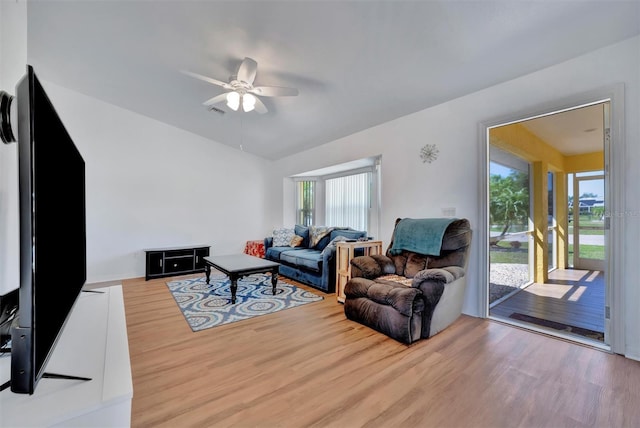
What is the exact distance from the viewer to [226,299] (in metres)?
3.40

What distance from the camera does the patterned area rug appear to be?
2.86m

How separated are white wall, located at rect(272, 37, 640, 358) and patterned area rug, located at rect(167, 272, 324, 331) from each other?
1.65m

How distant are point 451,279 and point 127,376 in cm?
239

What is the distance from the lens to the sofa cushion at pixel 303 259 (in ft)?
12.7

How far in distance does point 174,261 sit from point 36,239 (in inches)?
177

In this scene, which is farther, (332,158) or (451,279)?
(332,158)

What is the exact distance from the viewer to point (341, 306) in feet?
10.5

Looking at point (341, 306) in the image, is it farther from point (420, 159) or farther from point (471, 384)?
point (420, 159)

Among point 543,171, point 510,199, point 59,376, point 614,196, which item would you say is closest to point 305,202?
point 510,199

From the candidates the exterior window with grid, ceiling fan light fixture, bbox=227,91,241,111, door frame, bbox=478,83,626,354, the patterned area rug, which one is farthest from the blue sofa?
door frame, bbox=478,83,626,354

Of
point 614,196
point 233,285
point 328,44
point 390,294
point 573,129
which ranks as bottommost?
point 233,285

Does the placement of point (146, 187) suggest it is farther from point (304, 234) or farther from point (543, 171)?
point (543, 171)

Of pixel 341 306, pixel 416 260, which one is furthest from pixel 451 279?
pixel 341 306

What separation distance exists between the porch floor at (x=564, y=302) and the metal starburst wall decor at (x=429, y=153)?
1907mm
